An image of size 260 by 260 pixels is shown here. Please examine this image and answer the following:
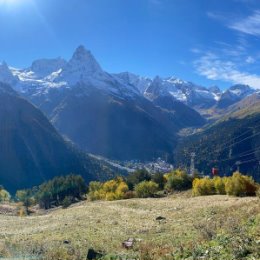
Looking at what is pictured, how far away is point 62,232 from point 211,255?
33525 millimetres

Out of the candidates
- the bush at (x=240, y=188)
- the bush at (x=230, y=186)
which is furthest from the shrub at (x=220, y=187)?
the bush at (x=240, y=188)

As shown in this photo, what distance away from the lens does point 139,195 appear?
4712 inches

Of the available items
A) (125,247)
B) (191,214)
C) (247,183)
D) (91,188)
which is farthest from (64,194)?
(125,247)

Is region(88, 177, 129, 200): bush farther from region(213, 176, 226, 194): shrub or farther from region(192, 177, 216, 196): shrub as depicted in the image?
region(213, 176, 226, 194): shrub

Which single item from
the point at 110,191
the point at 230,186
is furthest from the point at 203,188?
the point at 110,191

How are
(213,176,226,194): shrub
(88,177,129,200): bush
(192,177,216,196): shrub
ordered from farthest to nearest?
(88,177,129,200): bush < (192,177,216,196): shrub < (213,176,226,194): shrub

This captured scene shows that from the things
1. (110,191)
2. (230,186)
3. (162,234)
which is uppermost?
(230,186)

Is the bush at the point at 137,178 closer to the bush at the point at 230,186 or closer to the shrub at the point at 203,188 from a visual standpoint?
the shrub at the point at 203,188

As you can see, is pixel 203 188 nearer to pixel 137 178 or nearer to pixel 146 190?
pixel 146 190

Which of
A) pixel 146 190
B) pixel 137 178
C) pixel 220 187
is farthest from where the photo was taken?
pixel 137 178

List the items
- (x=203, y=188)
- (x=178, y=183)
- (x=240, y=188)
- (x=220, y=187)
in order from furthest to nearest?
(x=178, y=183)
(x=203, y=188)
(x=220, y=187)
(x=240, y=188)

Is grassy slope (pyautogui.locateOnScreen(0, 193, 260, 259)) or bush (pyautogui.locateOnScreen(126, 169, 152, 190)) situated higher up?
bush (pyautogui.locateOnScreen(126, 169, 152, 190))

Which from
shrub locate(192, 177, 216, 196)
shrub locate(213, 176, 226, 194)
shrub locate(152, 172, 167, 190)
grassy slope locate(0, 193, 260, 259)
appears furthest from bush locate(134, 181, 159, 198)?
grassy slope locate(0, 193, 260, 259)

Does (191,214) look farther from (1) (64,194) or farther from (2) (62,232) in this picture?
(1) (64,194)
